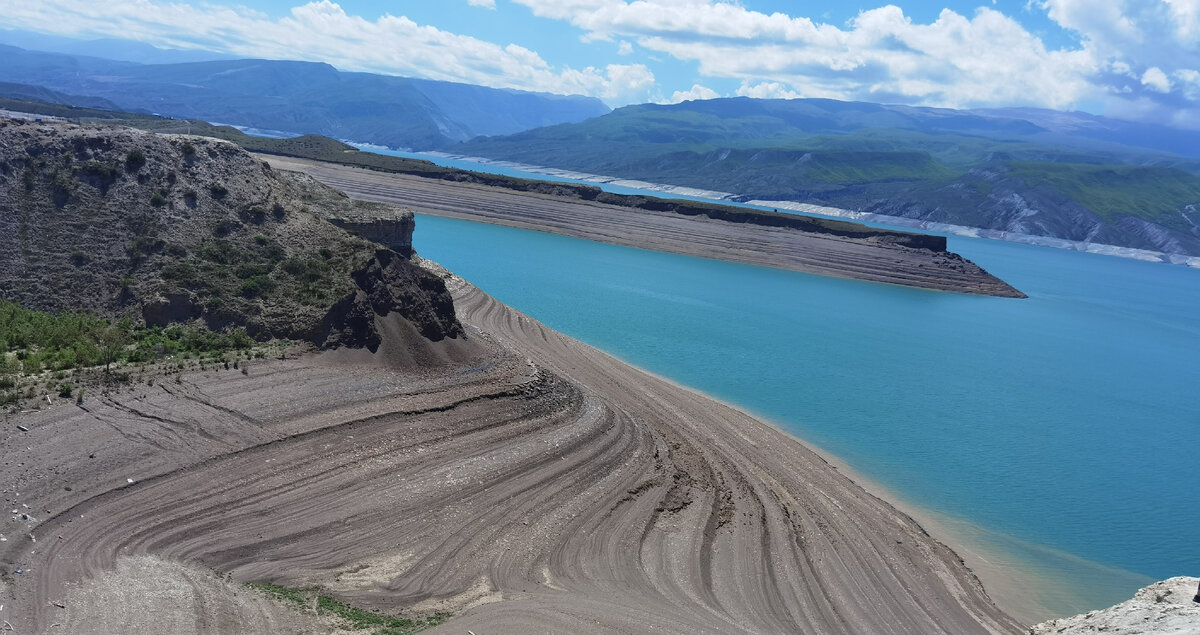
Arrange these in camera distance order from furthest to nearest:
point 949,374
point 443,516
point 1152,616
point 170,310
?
point 949,374 → point 170,310 → point 443,516 → point 1152,616

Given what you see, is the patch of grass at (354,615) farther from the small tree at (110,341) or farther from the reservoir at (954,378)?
the reservoir at (954,378)

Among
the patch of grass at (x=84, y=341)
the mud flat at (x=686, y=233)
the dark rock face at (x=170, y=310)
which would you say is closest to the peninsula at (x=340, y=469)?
the dark rock face at (x=170, y=310)

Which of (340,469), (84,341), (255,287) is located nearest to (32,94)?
(255,287)

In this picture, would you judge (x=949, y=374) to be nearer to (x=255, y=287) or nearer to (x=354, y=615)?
(x=255, y=287)

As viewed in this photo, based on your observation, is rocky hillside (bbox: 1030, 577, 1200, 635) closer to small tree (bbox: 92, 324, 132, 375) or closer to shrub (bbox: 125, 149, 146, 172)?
small tree (bbox: 92, 324, 132, 375)

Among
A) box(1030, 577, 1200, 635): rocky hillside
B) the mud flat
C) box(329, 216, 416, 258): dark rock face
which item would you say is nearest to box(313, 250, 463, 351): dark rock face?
box(329, 216, 416, 258): dark rock face

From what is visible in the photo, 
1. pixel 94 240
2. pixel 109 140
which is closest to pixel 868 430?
pixel 94 240
